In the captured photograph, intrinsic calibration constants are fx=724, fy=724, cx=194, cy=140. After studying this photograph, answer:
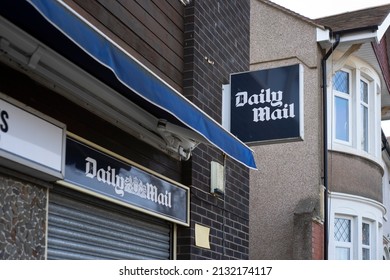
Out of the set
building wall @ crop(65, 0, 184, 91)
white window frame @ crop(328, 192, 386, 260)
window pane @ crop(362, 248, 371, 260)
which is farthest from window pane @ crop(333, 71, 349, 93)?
building wall @ crop(65, 0, 184, 91)

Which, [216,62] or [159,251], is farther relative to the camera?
[216,62]

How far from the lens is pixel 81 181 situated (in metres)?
5.75

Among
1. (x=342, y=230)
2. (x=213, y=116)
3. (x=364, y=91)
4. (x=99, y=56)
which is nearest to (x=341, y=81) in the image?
(x=364, y=91)

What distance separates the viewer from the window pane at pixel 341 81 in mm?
14539

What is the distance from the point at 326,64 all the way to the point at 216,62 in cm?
547

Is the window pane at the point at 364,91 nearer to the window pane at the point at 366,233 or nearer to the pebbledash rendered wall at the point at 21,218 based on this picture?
the window pane at the point at 366,233

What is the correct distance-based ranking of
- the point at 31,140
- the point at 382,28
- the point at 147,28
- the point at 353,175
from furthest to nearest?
the point at 353,175 → the point at 382,28 → the point at 147,28 → the point at 31,140

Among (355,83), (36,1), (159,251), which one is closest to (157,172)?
(159,251)

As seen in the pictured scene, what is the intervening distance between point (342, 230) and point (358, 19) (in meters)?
4.23

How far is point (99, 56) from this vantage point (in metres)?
4.84

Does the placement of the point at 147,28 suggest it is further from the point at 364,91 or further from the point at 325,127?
the point at 364,91

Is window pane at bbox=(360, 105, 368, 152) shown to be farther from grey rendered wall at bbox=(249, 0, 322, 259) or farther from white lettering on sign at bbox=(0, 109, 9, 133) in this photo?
white lettering on sign at bbox=(0, 109, 9, 133)

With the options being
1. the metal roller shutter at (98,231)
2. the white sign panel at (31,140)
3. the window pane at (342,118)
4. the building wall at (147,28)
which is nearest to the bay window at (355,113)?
the window pane at (342,118)

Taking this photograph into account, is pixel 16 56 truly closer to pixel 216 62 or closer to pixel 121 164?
pixel 121 164
